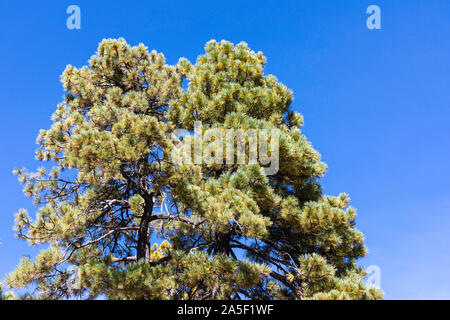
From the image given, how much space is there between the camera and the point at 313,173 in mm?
6352

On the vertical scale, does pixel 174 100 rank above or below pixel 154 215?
above

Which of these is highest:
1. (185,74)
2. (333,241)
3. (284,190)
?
(185,74)

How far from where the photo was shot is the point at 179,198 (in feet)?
17.0

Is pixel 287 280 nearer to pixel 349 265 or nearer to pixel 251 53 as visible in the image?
pixel 349 265

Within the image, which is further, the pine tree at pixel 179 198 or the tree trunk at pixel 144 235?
the tree trunk at pixel 144 235

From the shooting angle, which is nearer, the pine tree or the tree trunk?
the pine tree

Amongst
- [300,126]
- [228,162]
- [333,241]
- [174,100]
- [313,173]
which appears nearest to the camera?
[333,241]

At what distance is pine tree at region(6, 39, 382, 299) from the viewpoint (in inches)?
184

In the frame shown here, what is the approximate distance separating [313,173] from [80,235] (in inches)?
173

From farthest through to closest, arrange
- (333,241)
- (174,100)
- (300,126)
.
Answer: (300,126)
(174,100)
(333,241)

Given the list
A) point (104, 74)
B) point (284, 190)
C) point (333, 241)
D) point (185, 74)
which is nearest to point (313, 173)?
point (284, 190)

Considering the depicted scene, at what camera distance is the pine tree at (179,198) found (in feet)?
15.3
